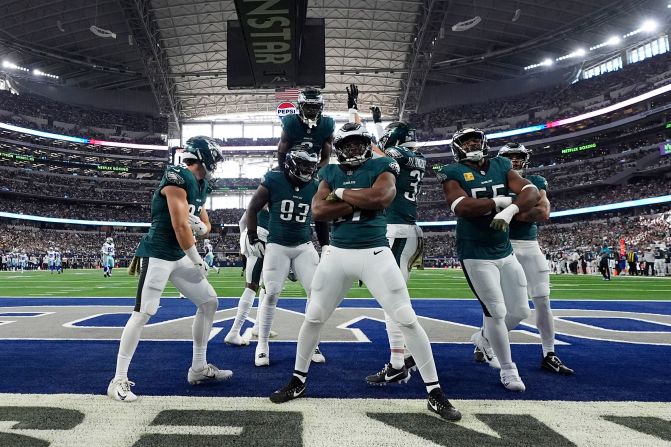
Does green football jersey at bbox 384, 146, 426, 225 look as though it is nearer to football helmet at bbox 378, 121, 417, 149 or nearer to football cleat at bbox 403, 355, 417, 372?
football helmet at bbox 378, 121, 417, 149

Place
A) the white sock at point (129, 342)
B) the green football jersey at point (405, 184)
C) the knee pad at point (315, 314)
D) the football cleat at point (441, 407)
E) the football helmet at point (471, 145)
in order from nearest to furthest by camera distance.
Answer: the football cleat at point (441, 407) < the knee pad at point (315, 314) < the white sock at point (129, 342) < the football helmet at point (471, 145) < the green football jersey at point (405, 184)

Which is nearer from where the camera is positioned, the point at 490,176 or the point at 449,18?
the point at 490,176

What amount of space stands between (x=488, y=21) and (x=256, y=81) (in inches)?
1207

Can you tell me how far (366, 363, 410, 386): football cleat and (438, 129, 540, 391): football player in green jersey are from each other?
0.88m

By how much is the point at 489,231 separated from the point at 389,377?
5.57 feet

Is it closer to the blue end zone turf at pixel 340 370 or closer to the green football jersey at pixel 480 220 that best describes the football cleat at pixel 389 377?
the blue end zone turf at pixel 340 370

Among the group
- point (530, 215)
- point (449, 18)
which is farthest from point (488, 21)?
point (530, 215)

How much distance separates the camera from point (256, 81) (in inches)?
543

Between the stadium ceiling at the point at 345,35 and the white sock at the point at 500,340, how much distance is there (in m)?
27.6

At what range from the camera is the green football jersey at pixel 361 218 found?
3498 mm

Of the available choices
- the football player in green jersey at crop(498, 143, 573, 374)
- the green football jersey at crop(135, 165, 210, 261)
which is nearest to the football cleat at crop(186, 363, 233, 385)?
the green football jersey at crop(135, 165, 210, 261)

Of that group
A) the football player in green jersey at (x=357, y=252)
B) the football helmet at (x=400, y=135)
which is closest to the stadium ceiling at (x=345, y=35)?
the football helmet at (x=400, y=135)

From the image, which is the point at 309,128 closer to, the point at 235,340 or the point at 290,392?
the point at 235,340

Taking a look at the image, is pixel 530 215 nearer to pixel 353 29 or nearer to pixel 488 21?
pixel 353 29
